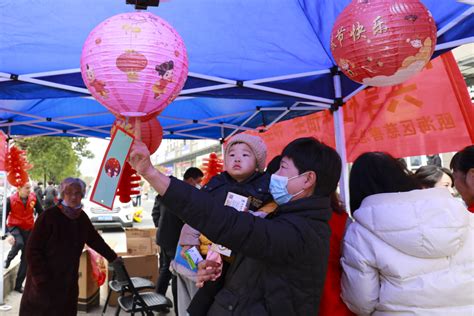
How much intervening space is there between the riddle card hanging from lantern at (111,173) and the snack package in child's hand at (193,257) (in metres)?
0.59

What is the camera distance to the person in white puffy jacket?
125 cm

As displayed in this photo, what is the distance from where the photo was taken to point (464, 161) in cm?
202

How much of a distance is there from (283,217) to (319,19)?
2.57 m

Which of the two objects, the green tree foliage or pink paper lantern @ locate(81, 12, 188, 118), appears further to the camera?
the green tree foliage

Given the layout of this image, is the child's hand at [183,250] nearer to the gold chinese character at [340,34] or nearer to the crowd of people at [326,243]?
the crowd of people at [326,243]

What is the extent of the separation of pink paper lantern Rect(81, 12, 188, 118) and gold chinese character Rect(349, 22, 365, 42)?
1.04 metres

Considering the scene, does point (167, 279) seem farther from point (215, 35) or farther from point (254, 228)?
point (254, 228)

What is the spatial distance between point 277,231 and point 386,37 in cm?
133

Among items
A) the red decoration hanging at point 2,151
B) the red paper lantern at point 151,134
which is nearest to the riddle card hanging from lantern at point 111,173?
the red paper lantern at point 151,134

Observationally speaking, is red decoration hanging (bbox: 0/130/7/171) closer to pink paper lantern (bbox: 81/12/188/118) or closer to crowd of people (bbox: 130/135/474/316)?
pink paper lantern (bbox: 81/12/188/118)

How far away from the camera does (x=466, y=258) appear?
1.31 meters

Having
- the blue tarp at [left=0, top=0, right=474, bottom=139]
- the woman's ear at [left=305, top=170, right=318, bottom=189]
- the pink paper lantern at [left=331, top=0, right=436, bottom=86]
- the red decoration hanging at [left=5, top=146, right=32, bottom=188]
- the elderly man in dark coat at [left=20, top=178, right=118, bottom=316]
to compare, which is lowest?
the elderly man in dark coat at [left=20, top=178, right=118, bottom=316]

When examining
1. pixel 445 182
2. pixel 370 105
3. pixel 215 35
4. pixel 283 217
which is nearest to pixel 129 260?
pixel 215 35

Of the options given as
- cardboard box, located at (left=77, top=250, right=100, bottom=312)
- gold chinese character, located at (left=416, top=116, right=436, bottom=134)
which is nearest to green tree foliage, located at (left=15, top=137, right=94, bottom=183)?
cardboard box, located at (left=77, top=250, right=100, bottom=312)
